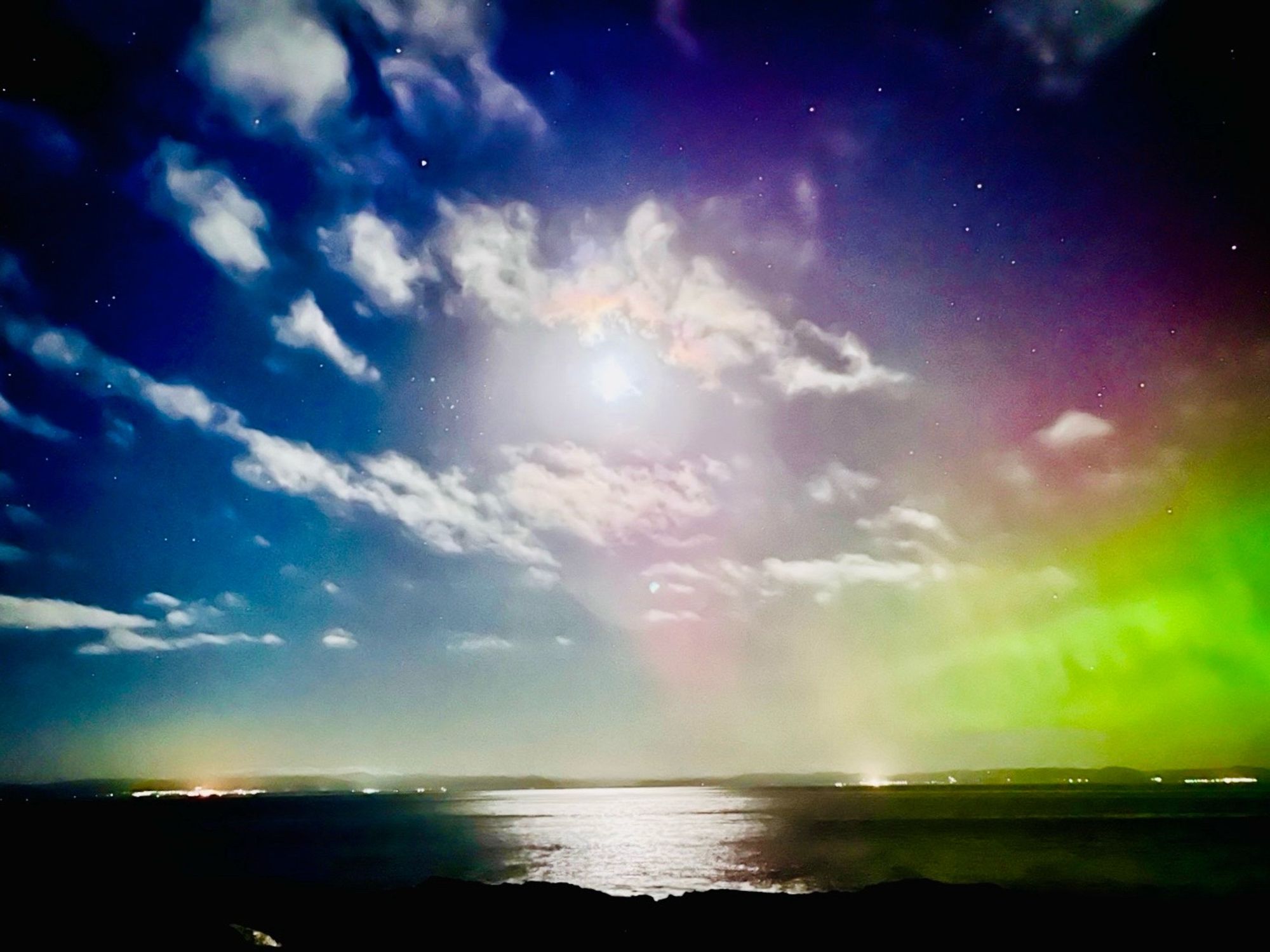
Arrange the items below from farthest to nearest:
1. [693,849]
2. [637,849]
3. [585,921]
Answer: [637,849]
[693,849]
[585,921]

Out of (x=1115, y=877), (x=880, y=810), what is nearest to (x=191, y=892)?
(x=1115, y=877)

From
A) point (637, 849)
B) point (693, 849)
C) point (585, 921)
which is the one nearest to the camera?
point (585, 921)

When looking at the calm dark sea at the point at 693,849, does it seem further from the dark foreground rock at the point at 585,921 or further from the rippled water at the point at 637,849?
the dark foreground rock at the point at 585,921

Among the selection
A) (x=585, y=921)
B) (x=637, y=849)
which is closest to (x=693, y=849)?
(x=637, y=849)

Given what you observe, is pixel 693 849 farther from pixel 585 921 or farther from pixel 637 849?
pixel 585 921

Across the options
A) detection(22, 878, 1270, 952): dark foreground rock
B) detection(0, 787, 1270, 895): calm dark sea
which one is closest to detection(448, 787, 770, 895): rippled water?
detection(0, 787, 1270, 895): calm dark sea

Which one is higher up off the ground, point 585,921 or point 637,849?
point 585,921

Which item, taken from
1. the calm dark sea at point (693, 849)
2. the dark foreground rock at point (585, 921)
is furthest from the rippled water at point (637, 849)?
the dark foreground rock at point (585, 921)
